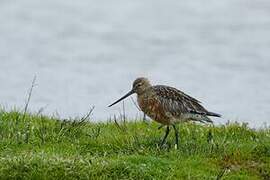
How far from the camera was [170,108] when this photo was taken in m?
12.8

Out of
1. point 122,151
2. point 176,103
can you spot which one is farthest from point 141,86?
point 122,151

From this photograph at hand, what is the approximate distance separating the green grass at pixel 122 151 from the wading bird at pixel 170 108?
289 mm

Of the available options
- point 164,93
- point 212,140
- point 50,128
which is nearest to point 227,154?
point 212,140

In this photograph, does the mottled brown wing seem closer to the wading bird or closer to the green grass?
the wading bird

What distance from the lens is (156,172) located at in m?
11.1

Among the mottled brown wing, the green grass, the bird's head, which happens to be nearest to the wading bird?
the mottled brown wing

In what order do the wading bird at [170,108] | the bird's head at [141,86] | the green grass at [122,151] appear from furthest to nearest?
the bird's head at [141,86] → the wading bird at [170,108] → the green grass at [122,151]

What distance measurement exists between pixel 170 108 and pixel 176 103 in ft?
0.49

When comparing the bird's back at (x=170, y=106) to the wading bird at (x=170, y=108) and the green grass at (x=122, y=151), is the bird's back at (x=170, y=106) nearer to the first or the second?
the wading bird at (x=170, y=108)

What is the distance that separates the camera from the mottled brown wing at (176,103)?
42.1ft

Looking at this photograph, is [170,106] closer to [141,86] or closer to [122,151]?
[141,86]

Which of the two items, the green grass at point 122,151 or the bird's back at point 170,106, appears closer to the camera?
the green grass at point 122,151

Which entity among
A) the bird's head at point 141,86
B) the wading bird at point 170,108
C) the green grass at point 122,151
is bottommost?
the green grass at point 122,151

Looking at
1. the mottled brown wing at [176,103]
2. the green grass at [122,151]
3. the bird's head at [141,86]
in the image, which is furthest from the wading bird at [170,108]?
the green grass at [122,151]
